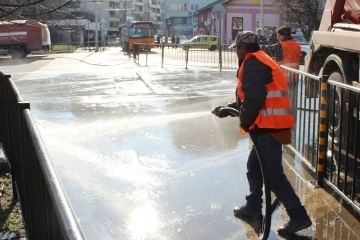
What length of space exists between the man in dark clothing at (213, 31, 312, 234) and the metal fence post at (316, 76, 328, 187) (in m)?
1.35

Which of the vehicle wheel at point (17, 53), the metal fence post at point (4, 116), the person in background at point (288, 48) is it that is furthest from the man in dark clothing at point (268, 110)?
the vehicle wheel at point (17, 53)

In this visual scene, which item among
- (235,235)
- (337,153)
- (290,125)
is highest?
(290,125)

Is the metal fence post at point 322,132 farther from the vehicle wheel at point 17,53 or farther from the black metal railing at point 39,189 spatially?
the vehicle wheel at point 17,53

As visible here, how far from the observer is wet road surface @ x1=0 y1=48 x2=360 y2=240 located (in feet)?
16.8

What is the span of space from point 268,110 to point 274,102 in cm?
9

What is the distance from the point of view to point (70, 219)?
219 cm

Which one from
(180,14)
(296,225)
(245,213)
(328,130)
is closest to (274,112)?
(296,225)

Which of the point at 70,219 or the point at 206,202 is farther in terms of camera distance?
the point at 206,202

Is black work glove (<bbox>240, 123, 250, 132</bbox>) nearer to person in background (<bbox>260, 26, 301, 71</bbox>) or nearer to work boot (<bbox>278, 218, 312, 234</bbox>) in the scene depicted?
work boot (<bbox>278, 218, 312, 234</bbox>)

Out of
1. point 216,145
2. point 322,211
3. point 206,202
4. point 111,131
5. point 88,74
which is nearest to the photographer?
point 322,211

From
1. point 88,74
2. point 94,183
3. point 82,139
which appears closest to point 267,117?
point 94,183

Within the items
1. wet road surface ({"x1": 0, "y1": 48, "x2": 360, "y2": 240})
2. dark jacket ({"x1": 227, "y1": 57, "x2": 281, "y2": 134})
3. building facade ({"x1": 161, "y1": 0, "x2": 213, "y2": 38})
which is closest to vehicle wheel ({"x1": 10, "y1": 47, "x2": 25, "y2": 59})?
wet road surface ({"x1": 0, "y1": 48, "x2": 360, "y2": 240})

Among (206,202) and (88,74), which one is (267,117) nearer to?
(206,202)

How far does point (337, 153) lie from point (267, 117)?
75.1 inches
